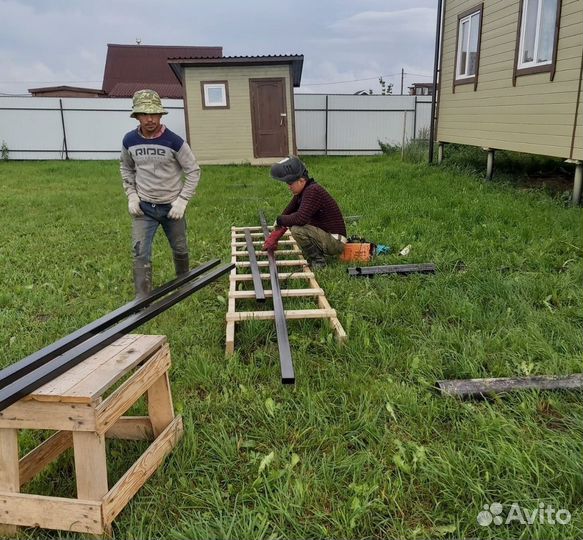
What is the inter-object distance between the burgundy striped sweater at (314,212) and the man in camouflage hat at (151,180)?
3.67 feet

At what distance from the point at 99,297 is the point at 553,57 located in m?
7.21

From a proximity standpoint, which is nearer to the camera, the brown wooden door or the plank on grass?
the plank on grass

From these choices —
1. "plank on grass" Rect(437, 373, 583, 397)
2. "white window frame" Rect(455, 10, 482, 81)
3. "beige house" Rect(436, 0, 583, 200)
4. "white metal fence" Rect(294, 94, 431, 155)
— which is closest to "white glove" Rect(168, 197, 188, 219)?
"plank on grass" Rect(437, 373, 583, 397)

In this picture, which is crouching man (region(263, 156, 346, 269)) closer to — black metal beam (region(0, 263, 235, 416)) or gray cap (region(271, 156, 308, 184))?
gray cap (region(271, 156, 308, 184))

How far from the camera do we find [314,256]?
16.6 ft

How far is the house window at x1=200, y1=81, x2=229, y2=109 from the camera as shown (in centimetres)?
1522

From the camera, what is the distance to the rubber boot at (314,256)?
5.01 metres

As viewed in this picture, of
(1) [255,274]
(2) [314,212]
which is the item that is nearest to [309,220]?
(2) [314,212]

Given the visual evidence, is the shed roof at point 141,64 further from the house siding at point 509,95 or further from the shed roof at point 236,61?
the house siding at point 509,95

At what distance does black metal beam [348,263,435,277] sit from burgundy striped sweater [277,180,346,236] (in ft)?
2.02

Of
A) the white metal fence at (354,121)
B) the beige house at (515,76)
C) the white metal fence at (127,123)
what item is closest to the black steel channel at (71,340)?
the beige house at (515,76)

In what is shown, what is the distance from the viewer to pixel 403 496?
78.1 inches

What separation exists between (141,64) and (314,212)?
88.3 feet

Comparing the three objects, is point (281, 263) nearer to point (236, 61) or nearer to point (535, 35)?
point (535, 35)
